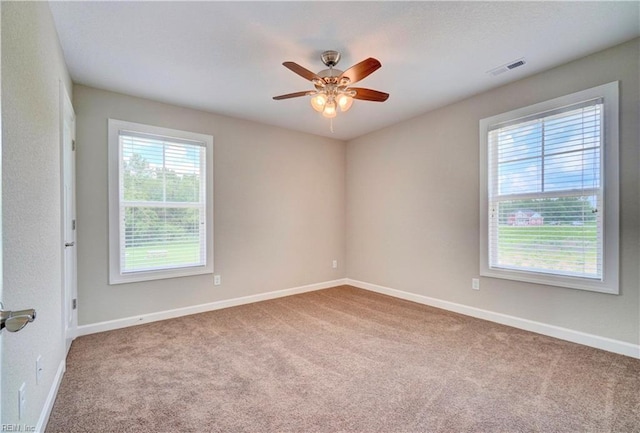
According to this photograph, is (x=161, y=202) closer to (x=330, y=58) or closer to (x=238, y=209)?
(x=238, y=209)

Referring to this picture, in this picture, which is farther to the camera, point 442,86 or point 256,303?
point 256,303

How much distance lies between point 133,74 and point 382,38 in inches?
92.6

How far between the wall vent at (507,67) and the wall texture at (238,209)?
9.00ft

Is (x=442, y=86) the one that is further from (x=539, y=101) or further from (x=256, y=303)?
(x=256, y=303)

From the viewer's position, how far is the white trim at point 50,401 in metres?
1.68

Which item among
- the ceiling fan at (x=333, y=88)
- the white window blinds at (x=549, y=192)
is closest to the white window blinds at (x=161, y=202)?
the ceiling fan at (x=333, y=88)

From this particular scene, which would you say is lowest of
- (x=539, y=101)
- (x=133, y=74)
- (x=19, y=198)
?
(x=19, y=198)

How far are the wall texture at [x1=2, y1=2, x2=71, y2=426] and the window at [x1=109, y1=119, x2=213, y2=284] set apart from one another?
111 centimetres

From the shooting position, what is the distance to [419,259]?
13.7 ft

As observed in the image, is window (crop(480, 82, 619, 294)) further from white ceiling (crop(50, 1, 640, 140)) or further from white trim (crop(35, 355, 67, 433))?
white trim (crop(35, 355, 67, 433))

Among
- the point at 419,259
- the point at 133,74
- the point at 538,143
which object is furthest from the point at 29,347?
the point at 538,143

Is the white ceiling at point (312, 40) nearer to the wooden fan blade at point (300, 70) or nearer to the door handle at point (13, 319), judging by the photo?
the wooden fan blade at point (300, 70)

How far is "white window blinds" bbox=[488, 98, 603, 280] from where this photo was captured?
270cm

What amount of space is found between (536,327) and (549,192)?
1.36 meters
